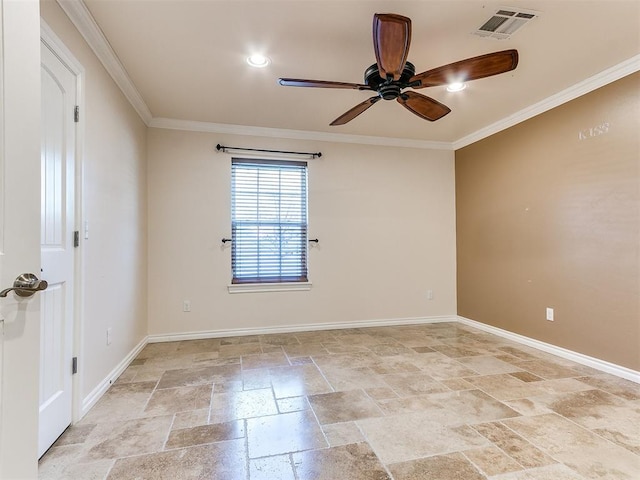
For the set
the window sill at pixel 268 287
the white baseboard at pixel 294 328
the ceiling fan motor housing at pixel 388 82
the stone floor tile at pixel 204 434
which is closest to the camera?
the stone floor tile at pixel 204 434

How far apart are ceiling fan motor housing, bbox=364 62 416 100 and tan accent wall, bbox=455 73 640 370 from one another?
185 cm

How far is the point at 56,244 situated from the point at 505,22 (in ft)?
9.69

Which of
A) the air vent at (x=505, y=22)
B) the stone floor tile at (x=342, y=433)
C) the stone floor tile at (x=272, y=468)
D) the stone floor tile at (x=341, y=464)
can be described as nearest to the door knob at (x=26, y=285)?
the stone floor tile at (x=272, y=468)

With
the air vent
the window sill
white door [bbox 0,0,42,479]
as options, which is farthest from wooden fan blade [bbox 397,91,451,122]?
the window sill

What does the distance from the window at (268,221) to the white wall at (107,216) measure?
1018mm

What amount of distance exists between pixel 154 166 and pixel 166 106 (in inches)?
27.1

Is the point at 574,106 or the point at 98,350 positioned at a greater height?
the point at 574,106

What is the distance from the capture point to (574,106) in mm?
2875

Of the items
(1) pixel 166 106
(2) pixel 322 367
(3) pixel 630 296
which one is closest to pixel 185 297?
(2) pixel 322 367

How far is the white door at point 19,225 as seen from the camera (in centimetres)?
83

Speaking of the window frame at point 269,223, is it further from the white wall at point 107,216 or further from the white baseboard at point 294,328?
the white wall at point 107,216

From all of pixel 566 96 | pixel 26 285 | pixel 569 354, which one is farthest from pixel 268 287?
pixel 566 96

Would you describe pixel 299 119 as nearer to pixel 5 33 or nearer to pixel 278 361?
pixel 278 361

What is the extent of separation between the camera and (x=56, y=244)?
1.72 m
